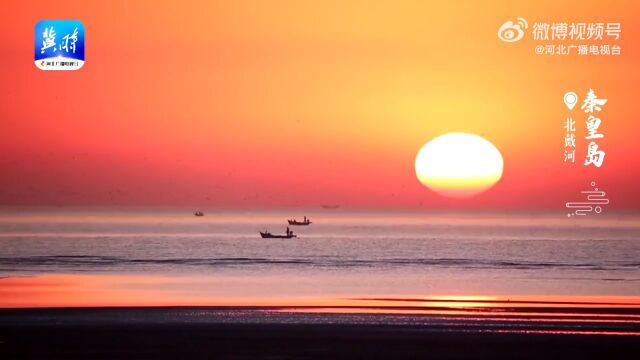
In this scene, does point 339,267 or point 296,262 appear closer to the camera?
point 339,267

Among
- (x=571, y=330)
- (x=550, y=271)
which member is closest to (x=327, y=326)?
(x=571, y=330)

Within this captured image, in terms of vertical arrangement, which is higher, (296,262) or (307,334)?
(296,262)

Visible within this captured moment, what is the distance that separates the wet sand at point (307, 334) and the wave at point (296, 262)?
32911 mm

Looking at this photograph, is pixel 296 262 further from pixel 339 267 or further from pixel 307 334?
pixel 307 334

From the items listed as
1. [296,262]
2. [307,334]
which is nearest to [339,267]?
[296,262]

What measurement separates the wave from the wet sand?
3291 centimetres

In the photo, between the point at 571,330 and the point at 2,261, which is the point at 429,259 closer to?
the point at 2,261

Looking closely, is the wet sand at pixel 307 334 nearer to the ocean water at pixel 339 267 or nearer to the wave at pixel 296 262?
the ocean water at pixel 339 267

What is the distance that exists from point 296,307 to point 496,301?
8.20m

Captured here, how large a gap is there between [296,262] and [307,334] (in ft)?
148

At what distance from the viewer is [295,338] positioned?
2483 centimetres

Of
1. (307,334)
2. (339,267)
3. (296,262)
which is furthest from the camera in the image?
(296,262)

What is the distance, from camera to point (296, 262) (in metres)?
70.8

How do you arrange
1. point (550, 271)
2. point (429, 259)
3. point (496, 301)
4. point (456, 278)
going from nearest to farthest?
point (496, 301) → point (456, 278) → point (550, 271) → point (429, 259)
